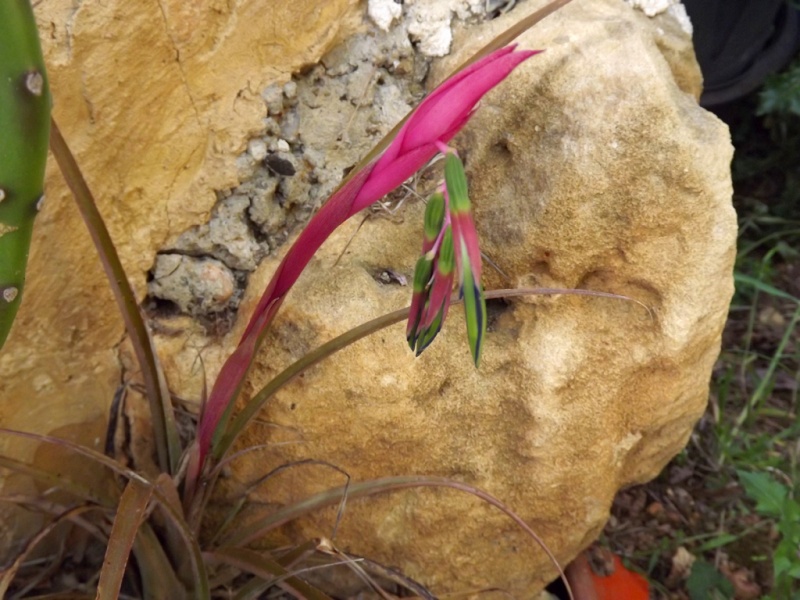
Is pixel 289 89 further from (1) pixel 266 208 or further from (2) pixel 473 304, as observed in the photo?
(2) pixel 473 304

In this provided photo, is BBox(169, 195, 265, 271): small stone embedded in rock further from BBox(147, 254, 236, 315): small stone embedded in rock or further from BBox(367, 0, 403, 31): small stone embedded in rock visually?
BBox(367, 0, 403, 31): small stone embedded in rock

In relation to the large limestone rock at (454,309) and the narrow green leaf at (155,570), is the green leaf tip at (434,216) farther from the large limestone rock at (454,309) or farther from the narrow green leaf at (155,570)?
the narrow green leaf at (155,570)

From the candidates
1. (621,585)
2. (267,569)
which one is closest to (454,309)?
(267,569)

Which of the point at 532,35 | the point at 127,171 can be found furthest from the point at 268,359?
the point at 532,35

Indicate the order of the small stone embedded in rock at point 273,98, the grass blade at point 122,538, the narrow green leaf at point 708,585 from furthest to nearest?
1. the narrow green leaf at point 708,585
2. the small stone embedded in rock at point 273,98
3. the grass blade at point 122,538

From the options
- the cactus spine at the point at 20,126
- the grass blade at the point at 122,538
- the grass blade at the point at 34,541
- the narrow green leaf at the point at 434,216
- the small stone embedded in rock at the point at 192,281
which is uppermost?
the cactus spine at the point at 20,126

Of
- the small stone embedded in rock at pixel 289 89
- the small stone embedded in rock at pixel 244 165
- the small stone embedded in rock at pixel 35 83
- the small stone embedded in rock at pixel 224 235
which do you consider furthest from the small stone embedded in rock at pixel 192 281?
the small stone embedded in rock at pixel 35 83

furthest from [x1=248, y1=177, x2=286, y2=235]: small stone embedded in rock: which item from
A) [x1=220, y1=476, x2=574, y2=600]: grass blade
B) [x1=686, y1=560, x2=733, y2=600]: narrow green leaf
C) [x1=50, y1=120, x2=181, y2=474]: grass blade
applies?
[x1=686, y1=560, x2=733, y2=600]: narrow green leaf
